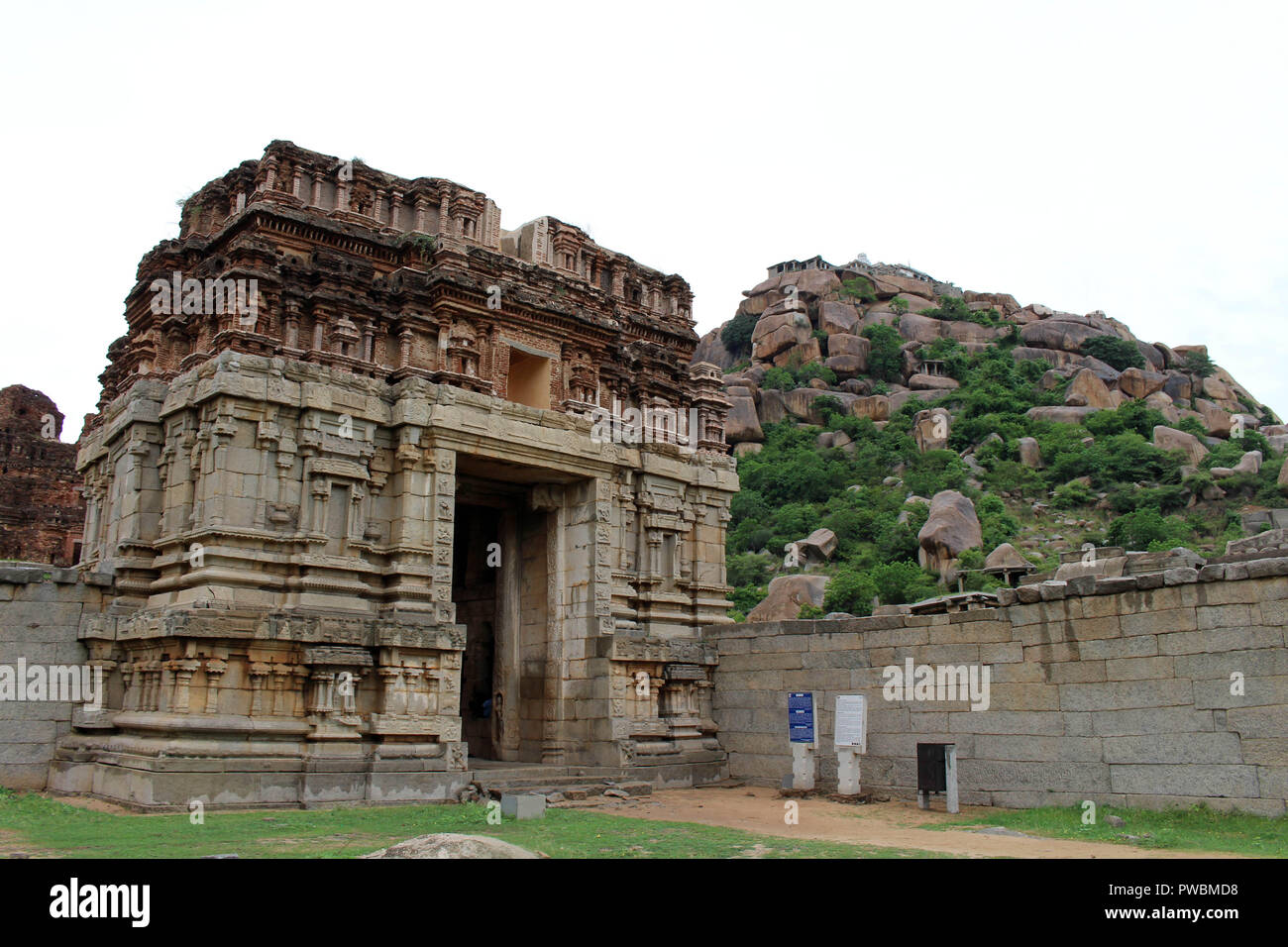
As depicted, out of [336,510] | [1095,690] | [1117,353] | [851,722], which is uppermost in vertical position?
[1117,353]

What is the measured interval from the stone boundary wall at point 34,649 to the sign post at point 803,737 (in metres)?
9.82

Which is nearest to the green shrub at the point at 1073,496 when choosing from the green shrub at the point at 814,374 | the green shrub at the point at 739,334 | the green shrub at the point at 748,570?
the green shrub at the point at 748,570

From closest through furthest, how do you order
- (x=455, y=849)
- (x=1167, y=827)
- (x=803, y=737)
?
1. (x=455, y=849)
2. (x=1167, y=827)
3. (x=803, y=737)

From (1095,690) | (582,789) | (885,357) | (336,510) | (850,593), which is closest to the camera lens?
(1095,690)

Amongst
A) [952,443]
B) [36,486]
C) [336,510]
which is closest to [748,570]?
[952,443]

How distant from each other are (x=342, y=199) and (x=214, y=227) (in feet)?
7.37

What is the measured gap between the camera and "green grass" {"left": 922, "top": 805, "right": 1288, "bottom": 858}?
9.31 metres

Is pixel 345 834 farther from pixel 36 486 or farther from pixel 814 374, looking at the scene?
pixel 814 374

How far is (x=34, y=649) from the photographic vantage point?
13.5m

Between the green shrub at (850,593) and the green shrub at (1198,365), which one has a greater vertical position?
the green shrub at (1198,365)

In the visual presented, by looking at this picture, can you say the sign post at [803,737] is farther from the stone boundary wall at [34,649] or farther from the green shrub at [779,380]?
the green shrub at [779,380]

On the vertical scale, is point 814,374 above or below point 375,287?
above

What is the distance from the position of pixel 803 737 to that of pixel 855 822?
2656mm

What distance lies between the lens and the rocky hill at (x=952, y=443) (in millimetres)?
47188
